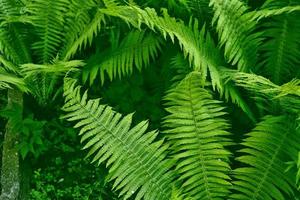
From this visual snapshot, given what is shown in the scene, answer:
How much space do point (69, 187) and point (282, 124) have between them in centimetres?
124

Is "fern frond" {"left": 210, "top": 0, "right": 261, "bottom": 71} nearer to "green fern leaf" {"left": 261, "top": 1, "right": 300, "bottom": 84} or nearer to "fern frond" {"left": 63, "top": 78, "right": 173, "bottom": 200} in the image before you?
"green fern leaf" {"left": 261, "top": 1, "right": 300, "bottom": 84}

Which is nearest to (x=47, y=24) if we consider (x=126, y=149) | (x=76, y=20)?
(x=76, y=20)

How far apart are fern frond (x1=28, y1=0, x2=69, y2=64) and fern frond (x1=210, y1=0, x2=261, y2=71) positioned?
0.97 m

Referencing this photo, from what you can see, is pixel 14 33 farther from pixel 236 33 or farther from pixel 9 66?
pixel 236 33

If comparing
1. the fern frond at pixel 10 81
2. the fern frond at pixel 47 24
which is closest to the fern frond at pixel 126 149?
the fern frond at pixel 10 81

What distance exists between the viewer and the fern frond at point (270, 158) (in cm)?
238

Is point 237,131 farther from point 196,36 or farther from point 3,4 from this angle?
point 3,4

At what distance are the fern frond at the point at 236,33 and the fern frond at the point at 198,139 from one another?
38 cm

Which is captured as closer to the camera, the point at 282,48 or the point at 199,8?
the point at 282,48

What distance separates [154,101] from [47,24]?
2.68 ft

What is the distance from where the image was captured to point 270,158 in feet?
7.82

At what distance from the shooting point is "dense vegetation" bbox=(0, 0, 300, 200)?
2.37m

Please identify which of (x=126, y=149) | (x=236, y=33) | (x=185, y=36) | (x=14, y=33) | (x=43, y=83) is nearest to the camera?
(x=126, y=149)

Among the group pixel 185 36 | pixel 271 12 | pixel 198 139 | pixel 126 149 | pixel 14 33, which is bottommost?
pixel 14 33
